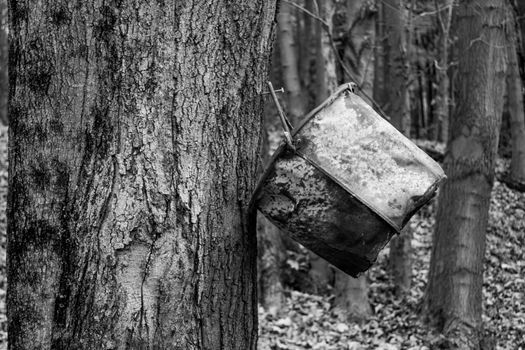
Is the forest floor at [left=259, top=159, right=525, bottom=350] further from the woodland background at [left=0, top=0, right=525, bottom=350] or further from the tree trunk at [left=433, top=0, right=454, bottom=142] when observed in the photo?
the tree trunk at [left=433, top=0, right=454, bottom=142]

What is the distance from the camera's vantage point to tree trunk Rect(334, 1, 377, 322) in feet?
24.4

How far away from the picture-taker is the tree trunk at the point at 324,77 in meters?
7.54

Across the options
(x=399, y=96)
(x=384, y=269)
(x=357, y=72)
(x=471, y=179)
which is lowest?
(x=384, y=269)

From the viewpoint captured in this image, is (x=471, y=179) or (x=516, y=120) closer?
(x=471, y=179)

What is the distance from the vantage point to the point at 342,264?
2.08 m

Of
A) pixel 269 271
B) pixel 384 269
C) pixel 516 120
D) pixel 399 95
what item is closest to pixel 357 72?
pixel 399 95

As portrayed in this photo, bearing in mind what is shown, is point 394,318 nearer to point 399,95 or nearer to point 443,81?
point 399,95

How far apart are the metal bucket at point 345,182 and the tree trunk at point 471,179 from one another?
4728mm

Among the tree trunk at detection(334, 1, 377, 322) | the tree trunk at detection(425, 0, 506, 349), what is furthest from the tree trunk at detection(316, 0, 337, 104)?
the tree trunk at detection(425, 0, 506, 349)

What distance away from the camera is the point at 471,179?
256 inches

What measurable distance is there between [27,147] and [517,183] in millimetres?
13018

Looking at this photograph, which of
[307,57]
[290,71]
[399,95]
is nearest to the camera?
[399,95]

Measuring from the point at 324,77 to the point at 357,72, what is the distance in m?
0.54

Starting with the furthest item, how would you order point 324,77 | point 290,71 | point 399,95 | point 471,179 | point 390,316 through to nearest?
point 290,71 → point 399,95 → point 324,77 → point 390,316 → point 471,179
